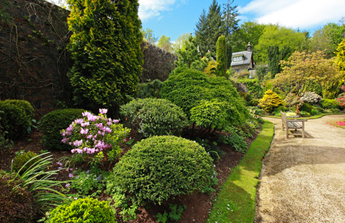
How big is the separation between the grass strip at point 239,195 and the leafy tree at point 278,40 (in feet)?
128

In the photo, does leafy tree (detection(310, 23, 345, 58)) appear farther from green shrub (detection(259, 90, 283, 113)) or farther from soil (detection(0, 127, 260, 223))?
soil (detection(0, 127, 260, 223))

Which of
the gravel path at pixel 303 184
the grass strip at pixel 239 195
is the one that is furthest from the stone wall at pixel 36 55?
the gravel path at pixel 303 184

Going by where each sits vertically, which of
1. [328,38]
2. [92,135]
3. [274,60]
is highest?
[328,38]

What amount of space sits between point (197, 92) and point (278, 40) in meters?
40.8

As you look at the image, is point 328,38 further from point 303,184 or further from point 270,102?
point 303,184

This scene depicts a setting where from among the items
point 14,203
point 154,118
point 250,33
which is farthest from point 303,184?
point 250,33

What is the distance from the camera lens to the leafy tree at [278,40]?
35250 mm

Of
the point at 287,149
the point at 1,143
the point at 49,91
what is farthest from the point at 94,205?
the point at 287,149

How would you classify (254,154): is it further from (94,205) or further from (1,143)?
(1,143)

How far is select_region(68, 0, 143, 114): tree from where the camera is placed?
4332 millimetres

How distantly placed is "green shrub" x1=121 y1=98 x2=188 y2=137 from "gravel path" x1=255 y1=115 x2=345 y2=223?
6.80 ft

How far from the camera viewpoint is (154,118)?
3.59 m

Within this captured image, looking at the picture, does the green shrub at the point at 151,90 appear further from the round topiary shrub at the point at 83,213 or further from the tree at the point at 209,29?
the tree at the point at 209,29

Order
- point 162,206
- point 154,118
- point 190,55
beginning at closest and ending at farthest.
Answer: point 162,206 → point 154,118 → point 190,55
